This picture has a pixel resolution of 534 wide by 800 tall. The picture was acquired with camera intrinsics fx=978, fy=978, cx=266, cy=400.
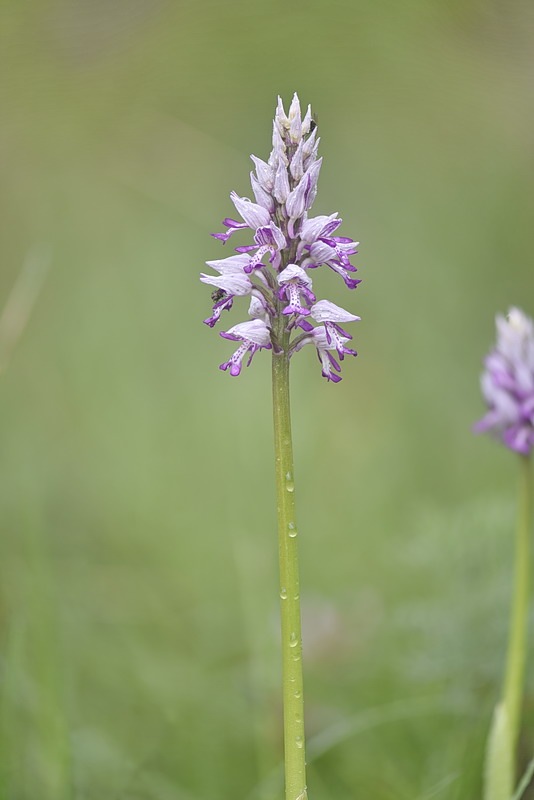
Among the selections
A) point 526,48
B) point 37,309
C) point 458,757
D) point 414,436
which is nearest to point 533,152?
point 526,48

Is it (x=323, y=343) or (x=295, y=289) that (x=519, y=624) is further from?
(x=295, y=289)

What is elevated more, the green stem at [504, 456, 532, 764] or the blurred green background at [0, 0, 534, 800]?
the blurred green background at [0, 0, 534, 800]

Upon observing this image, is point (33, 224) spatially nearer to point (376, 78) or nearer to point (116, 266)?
point (116, 266)

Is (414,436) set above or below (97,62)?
below

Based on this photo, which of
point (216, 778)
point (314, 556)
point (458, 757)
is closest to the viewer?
point (458, 757)

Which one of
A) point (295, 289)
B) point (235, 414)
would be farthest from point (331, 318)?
point (235, 414)

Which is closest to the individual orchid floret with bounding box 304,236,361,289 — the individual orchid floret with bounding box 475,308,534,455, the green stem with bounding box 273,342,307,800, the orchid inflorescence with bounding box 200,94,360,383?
the orchid inflorescence with bounding box 200,94,360,383

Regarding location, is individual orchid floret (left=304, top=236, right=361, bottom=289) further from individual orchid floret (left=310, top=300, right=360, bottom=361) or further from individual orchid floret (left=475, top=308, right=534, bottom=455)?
individual orchid floret (left=475, top=308, right=534, bottom=455)
